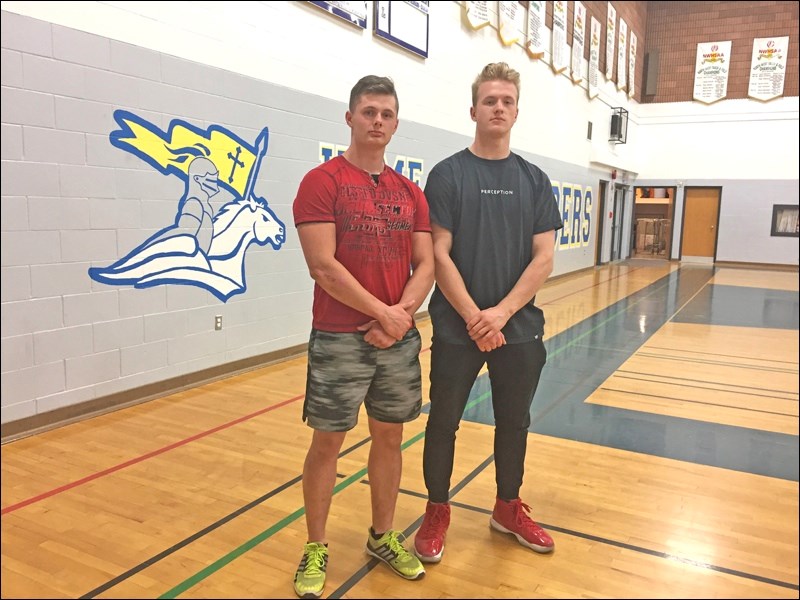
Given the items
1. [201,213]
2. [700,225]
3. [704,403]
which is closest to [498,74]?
[201,213]

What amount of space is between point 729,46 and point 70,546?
17237 millimetres

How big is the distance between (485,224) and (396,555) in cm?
116

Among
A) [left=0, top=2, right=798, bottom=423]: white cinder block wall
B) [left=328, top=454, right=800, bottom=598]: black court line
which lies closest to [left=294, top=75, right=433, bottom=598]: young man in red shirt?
[left=328, top=454, right=800, bottom=598]: black court line

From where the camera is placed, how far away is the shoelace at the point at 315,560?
1982 mm

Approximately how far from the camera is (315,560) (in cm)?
200

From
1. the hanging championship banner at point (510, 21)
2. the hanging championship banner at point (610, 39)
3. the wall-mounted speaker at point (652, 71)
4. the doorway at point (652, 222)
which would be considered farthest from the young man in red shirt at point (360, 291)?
the doorway at point (652, 222)

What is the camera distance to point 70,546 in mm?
2264

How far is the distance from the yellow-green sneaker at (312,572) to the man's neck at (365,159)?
1.23 meters

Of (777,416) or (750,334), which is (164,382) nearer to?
(777,416)

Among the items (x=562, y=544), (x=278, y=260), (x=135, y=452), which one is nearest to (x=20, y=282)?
(x=135, y=452)

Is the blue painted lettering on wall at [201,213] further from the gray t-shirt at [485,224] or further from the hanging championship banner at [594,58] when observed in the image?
the hanging championship banner at [594,58]

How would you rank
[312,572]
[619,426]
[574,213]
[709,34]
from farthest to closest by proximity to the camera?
[709,34], [574,213], [619,426], [312,572]

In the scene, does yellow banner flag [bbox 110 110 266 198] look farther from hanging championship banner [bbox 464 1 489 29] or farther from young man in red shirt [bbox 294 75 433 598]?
hanging championship banner [bbox 464 1 489 29]

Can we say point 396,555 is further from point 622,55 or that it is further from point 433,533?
point 622,55
